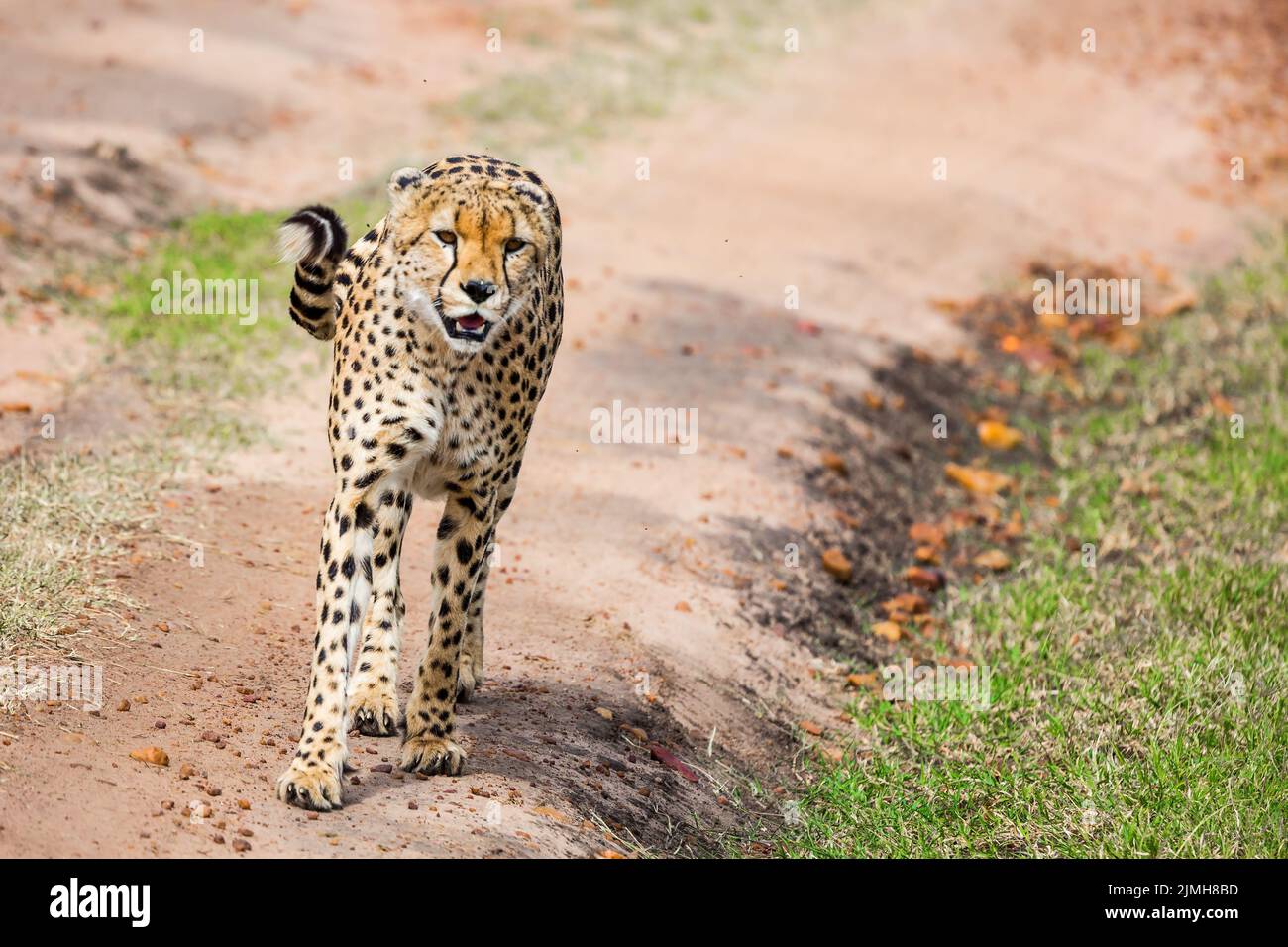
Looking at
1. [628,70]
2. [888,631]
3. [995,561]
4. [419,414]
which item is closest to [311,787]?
[419,414]

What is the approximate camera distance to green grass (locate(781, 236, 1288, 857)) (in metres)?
5.43

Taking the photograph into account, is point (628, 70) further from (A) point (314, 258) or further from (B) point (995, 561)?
(A) point (314, 258)

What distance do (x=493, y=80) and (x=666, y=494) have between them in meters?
8.72

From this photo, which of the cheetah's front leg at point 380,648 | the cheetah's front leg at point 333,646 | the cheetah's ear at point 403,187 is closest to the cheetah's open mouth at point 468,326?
the cheetah's ear at point 403,187

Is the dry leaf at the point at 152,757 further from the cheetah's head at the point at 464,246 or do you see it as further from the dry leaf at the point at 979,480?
the dry leaf at the point at 979,480

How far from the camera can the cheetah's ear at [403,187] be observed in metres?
4.84

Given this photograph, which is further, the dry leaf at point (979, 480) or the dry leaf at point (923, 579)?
the dry leaf at point (979, 480)

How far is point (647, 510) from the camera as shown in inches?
306

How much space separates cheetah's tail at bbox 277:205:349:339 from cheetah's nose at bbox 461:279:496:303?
0.86 meters

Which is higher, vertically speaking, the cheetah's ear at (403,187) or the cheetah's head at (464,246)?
the cheetah's ear at (403,187)

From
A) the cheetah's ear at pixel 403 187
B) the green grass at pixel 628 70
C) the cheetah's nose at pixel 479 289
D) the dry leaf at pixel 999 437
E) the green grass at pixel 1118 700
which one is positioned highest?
the green grass at pixel 628 70

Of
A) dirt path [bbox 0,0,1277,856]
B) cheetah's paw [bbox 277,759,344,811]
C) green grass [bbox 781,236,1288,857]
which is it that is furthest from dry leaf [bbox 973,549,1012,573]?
cheetah's paw [bbox 277,759,344,811]

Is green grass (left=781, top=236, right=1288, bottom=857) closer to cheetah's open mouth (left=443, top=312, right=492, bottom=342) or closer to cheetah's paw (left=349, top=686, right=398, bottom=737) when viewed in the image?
cheetah's paw (left=349, top=686, right=398, bottom=737)

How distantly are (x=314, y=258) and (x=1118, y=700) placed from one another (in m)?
3.55
